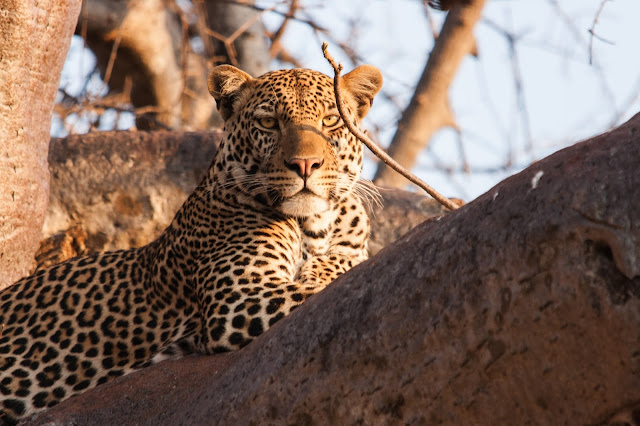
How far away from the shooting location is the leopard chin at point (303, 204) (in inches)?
235

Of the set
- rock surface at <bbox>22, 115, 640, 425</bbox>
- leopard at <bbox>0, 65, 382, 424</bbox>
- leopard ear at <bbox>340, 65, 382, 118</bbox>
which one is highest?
leopard ear at <bbox>340, 65, 382, 118</bbox>

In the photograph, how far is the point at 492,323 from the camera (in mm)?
3422

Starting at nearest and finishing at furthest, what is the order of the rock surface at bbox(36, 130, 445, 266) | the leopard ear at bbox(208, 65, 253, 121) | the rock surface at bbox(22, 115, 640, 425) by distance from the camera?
1. the rock surface at bbox(22, 115, 640, 425)
2. the leopard ear at bbox(208, 65, 253, 121)
3. the rock surface at bbox(36, 130, 445, 266)

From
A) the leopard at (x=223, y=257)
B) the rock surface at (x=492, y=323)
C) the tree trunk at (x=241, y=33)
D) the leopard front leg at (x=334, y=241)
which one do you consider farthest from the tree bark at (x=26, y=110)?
the tree trunk at (x=241, y=33)

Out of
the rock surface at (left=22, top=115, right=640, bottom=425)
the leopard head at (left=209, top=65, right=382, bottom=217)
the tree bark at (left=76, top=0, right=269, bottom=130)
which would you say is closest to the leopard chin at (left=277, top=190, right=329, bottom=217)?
the leopard head at (left=209, top=65, right=382, bottom=217)

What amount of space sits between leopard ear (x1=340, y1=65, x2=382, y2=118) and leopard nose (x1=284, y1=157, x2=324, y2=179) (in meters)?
1.04

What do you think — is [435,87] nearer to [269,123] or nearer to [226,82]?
[226,82]

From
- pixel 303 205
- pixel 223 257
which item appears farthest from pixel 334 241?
pixel 223 257

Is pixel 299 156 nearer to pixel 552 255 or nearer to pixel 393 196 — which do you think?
pixel 552 255

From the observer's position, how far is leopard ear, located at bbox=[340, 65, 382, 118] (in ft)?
22.1

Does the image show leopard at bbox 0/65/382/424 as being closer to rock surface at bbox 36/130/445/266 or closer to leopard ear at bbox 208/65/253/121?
leopard ear at bbox 208/65/253/121

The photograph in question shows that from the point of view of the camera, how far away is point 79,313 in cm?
652

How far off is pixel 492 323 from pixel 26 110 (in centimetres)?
485

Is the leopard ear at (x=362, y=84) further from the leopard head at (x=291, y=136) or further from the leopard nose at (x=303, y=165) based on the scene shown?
the leopard nose at (x=303, y=165)
